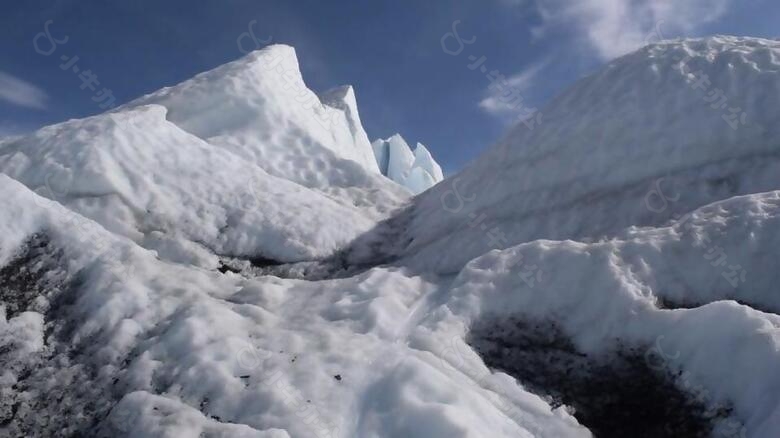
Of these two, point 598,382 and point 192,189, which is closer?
point 598,382

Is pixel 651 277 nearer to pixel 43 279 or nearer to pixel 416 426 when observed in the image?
pixel 416 426

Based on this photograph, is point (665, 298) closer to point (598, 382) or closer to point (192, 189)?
point (598, 382)

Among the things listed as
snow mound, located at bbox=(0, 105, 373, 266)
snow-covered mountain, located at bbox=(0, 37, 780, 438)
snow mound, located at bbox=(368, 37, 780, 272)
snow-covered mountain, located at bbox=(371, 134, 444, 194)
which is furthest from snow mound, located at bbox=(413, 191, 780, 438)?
snow-covered mountain, located at bbox=(371, 134, 444, 194)

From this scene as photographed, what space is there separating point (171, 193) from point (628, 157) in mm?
6533

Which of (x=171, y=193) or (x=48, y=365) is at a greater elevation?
(x=171, y=193)

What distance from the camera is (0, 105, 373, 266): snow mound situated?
7.64 metres

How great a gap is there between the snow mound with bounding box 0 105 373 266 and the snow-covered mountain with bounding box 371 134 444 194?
91.8 feet

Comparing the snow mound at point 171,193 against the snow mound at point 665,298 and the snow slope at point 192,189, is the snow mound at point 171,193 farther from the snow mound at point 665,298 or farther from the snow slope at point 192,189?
the snow mound at point 665,298

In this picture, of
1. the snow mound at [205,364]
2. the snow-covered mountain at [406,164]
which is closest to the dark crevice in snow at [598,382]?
the snow mound at [205,364]

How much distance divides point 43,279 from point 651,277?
Result: 5950mm

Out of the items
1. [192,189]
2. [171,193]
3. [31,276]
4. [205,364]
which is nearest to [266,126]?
[192,189]

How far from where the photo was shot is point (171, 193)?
8258mm

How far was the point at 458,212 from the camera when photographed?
9.02 metres

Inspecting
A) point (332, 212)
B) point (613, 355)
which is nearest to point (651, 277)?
point (613, 355)
